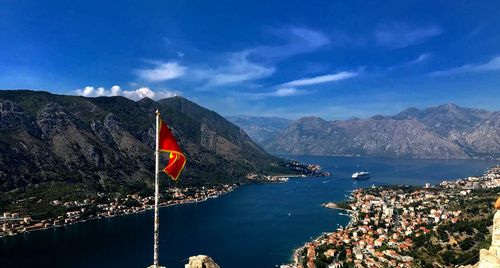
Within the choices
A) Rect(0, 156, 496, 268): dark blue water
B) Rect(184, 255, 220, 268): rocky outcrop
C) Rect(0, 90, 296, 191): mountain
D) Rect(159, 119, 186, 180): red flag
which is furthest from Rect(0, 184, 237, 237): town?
Rect(159, 119, 186, 180): red flag

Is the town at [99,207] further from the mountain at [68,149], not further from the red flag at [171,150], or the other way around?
the red flag at [171,150]

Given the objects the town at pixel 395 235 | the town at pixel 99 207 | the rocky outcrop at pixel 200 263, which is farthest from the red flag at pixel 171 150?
the town at pixel 99 207

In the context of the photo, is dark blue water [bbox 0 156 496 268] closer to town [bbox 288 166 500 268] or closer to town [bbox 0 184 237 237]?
town [bbox 0 184 237 237]

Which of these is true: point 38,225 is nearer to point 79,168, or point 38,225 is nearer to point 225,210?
point 225,210

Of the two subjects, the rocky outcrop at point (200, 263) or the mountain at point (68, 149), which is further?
the mountain at point (68, 149)

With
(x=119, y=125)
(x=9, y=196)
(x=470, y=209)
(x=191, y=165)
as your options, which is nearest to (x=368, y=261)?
(x=470, y=209)

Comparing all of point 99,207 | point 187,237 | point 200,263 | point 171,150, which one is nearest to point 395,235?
point 187,237
